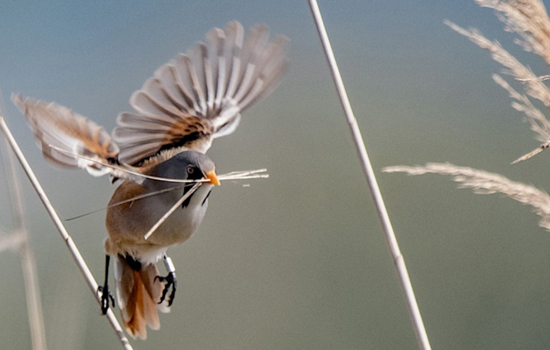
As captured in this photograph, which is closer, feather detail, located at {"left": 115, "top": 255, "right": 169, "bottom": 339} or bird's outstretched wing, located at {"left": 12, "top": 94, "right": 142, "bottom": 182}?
bird's outstretched wing, located at {"left": 12, "top": 94, "right": 142, "bottom": 182}

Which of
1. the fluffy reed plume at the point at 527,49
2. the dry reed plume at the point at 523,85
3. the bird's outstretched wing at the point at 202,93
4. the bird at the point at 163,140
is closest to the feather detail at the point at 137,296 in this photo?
the bird at the point at 163,140

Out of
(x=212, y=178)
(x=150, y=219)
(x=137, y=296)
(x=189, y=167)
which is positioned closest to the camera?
(x=212, y=178)

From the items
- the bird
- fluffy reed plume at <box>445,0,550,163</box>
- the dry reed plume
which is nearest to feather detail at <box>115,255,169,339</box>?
the bird

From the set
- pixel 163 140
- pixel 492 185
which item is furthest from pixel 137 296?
pixel 492 185

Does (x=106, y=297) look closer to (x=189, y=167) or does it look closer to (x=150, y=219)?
(x=150, y=219)

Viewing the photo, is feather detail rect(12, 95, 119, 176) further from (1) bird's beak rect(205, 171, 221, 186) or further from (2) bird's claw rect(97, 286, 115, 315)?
(2) bird's claw rect(97, 286, 115, 315)
